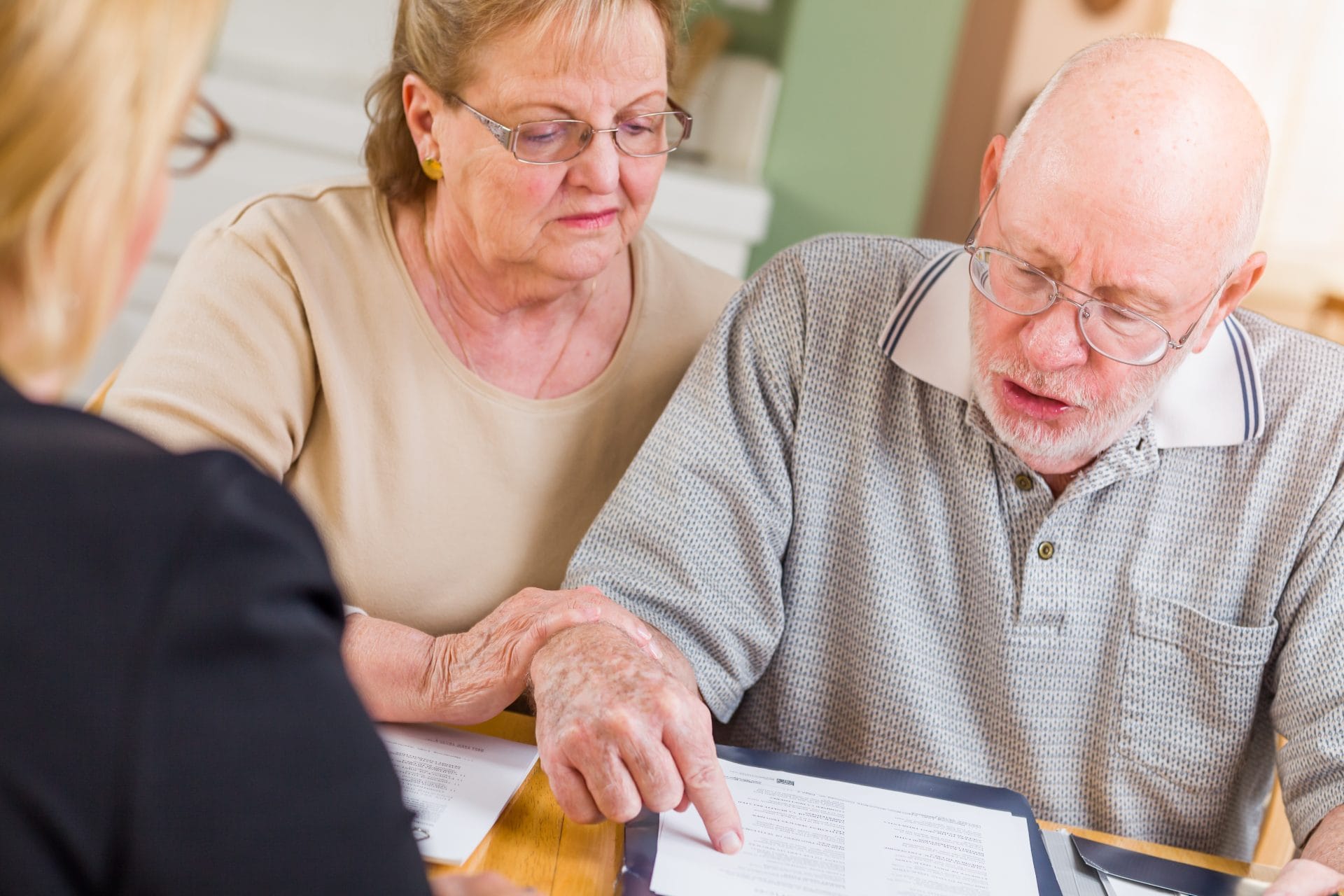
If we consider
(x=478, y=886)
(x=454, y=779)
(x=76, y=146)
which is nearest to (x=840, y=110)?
(x=454, y=779)

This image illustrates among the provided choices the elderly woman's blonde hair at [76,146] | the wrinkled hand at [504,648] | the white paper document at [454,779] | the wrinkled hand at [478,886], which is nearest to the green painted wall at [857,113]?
the wrinkled hand at [504,648]

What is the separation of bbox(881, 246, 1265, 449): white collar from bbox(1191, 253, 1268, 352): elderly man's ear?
0.15 ft

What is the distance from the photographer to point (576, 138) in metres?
1.40

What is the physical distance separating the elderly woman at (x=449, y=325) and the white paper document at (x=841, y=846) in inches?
15.1

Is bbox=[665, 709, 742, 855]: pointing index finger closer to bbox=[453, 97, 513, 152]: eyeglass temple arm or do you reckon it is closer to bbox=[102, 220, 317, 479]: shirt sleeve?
bbox=[102, 220, 317, 479]: shirt sleeve

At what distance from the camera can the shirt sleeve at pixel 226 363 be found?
125 centimetres

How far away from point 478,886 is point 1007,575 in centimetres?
72

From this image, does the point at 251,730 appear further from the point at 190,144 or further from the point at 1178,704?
the point at 1178,704

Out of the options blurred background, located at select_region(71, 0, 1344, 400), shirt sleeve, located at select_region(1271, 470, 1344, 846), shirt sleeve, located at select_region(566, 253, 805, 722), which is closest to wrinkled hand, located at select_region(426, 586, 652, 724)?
shirt sleeve, located at select_region(566, 253, 805, 722)

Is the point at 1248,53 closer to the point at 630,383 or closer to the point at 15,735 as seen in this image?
the point at 630,383

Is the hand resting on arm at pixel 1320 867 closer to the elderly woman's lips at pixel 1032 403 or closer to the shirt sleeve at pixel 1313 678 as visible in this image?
the shirt sleeve at pixel 1313 678

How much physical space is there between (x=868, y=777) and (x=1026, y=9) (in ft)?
11.5

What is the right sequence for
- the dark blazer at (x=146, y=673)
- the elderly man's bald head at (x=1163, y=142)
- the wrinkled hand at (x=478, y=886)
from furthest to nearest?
1. the elderly man's bald head at (x=1163, y=142)
2. the wrinkled hand at (x=478, y=886)
3. the dark blazer at (x=146, y=673)

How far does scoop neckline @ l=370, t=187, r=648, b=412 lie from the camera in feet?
4.80
